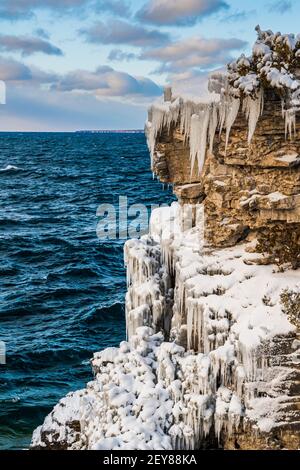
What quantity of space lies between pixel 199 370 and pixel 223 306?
6.05 feet

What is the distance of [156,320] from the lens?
18.8 metres

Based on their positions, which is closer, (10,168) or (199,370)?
(199,370)

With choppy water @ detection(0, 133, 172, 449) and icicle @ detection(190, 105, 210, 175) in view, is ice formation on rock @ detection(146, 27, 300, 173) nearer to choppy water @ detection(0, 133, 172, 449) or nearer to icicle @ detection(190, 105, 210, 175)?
icicle @ detection(190, 105, 210, 175)

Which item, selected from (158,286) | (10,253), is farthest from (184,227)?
(10,253)

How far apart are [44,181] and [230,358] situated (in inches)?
2524

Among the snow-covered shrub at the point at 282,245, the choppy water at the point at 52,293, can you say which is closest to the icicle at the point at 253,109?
the snow-covered shrub at the point at 282,245

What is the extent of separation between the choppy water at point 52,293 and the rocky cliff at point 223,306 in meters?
4.99

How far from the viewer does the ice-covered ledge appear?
14133 millimetres

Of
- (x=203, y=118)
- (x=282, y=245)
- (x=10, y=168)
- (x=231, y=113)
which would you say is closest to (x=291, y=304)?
(x=282, y=245)

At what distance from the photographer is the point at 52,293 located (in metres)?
33.2

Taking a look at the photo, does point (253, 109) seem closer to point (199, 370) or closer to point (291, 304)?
point (291, 304)

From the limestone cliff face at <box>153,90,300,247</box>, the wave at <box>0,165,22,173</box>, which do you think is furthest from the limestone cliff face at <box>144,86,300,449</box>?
the wave at <box>0,165,22,173</box>

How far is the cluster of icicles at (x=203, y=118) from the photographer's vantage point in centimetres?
1536
